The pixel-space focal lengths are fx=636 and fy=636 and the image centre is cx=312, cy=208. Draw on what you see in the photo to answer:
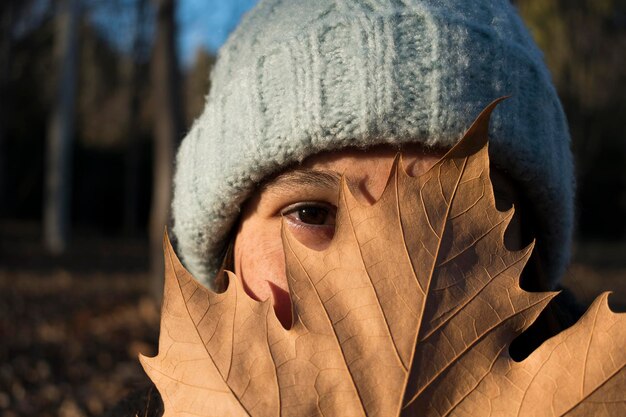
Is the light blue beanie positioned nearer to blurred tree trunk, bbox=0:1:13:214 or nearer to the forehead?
the forehead

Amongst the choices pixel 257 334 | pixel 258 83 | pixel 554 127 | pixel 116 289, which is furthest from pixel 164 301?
pixel 116 289

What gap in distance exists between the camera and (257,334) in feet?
2.27

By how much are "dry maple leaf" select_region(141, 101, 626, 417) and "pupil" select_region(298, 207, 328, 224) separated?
549 millimetres

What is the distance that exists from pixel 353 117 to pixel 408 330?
0.61 m

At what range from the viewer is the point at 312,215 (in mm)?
1254

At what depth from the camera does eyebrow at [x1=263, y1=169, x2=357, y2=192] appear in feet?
3.93

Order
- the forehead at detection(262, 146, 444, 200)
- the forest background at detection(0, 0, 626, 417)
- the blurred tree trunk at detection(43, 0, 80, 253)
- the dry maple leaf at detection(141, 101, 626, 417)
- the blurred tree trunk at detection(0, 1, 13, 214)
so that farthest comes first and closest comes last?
1. the blurred tree trunk at detection(0, 1, 13, 214)
2. the blurred tree trunk at detection(43, 0, 80, 253)
3. the forest background at detection(0, 0, 626, 417)
4. the forehead at detection(262, 146, 444, 200)
5. the dry maple leaf at detection(141, 101, 626, 417)

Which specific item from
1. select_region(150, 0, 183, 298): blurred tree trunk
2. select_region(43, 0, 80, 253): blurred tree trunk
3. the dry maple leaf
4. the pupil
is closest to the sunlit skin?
the pupil

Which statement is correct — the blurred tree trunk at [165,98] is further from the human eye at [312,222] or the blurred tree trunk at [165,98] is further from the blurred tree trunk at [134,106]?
the blurred tree trunk at [134,106]

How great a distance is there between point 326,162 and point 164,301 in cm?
59

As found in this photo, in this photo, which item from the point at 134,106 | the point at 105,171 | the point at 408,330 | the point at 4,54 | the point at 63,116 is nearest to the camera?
the point at 408,330

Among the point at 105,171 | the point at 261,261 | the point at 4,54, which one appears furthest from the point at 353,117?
the point at 105,171

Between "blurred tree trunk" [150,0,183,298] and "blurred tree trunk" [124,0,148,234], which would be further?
"blurred tree trunk" [124,0,148,234]

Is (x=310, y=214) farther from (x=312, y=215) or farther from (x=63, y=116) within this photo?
(x=63, y=116)
